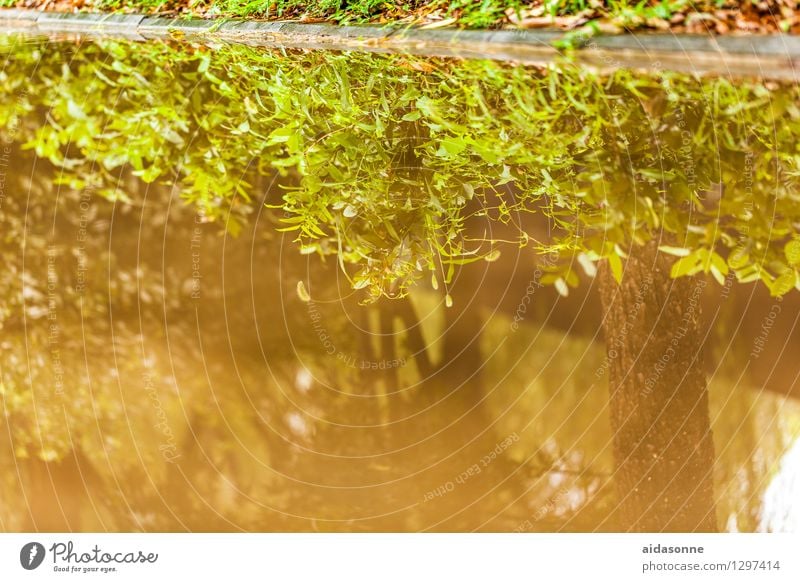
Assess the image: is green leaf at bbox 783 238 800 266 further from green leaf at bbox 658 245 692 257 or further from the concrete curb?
the concrete curb

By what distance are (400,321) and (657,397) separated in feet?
2.53

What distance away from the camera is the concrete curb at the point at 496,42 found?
3318mm

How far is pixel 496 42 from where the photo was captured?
387 cm

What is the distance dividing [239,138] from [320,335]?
1.03 meters

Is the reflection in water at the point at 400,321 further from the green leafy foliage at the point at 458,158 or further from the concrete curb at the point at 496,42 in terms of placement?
the concrete curb at the point at 496,42

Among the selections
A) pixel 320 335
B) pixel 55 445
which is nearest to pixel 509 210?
pixel 320 335

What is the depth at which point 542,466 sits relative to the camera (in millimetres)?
1929

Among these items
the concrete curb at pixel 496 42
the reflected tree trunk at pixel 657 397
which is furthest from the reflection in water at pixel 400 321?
the concrete curb at pixel 496 42
